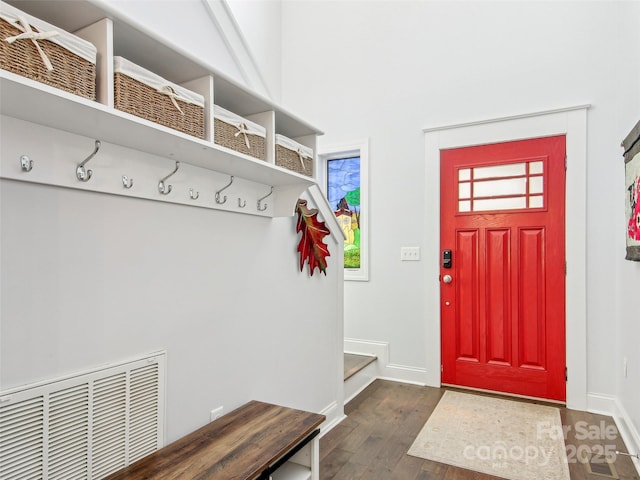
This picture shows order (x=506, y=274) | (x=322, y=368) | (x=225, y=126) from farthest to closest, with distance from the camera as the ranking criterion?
1. (x=506, y=274)
2. (x=322, y=368)
3. (x=225, y=126)

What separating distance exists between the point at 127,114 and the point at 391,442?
2.21 meters

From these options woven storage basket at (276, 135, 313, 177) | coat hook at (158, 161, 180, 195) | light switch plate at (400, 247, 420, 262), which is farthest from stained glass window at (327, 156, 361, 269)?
coat hook at (158, 161, 180, 195)

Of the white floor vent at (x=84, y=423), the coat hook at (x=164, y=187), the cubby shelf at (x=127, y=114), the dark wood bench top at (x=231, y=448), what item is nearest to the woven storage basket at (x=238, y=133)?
the cubby shelf at (x=127, y=114)

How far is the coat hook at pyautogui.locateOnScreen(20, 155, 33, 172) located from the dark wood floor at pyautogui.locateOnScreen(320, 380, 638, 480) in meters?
1.85

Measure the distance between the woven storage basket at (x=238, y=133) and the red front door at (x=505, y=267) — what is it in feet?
6.85

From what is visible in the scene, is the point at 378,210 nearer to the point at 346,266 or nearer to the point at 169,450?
the point at 346,266

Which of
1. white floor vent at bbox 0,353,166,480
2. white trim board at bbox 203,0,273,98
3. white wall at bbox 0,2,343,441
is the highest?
white trim board at bbox 203,0,273,98

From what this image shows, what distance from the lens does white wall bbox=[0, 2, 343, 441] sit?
1.04 m

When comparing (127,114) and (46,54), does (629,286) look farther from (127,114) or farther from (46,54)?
(46,54)

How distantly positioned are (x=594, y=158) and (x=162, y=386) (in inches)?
121

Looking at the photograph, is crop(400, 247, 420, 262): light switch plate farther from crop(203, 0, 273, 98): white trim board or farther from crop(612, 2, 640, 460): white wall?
crop(203, 0, 273, 98): white trim board

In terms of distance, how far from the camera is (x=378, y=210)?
3598 mm

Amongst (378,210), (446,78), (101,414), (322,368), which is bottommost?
(322,368)

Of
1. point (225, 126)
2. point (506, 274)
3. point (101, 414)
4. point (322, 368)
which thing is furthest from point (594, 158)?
point (101, 414)
